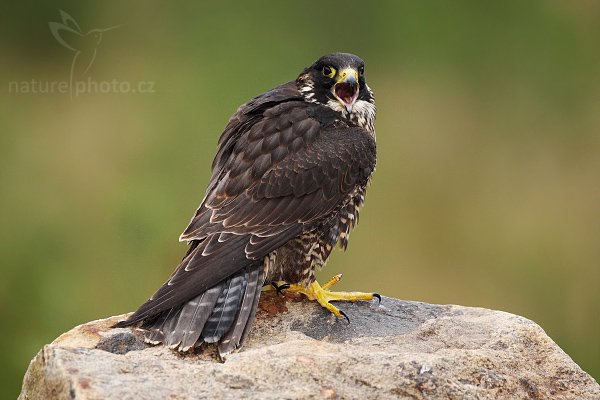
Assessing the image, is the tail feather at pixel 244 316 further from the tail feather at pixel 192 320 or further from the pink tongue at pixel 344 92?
the pink tongue at pixel 344 92

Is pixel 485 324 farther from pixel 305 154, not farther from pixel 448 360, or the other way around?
pixel 305 154

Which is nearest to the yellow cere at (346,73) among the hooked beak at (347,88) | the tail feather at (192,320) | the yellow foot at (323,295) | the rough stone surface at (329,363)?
the hooked beak at (347,88)

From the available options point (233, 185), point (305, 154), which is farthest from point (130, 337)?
point (305, 154)

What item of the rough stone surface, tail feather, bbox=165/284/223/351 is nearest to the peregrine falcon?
tail feather, bbox=165/284/223/351

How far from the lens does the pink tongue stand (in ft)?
14.6

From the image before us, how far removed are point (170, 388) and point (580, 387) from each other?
1.65m

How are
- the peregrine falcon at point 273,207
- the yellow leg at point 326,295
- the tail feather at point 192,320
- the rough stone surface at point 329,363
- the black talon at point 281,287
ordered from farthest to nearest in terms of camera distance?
1. the black talon at point 281,287
2. the yellow leg at point 326,295
3. the peregrine falcon at point 273,207
4. the tail feather at point 192,320
5. the rough stone surface at point 329,363

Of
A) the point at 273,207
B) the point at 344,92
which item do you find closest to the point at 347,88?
the point at 344,92

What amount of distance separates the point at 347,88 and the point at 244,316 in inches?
53.0

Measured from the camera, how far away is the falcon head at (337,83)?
4.41 meters

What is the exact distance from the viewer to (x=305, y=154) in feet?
13.8

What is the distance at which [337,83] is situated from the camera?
4434 mm

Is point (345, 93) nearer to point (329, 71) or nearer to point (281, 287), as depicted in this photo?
point (329, 71)

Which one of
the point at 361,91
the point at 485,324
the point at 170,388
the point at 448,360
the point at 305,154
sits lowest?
the point at 170,388
